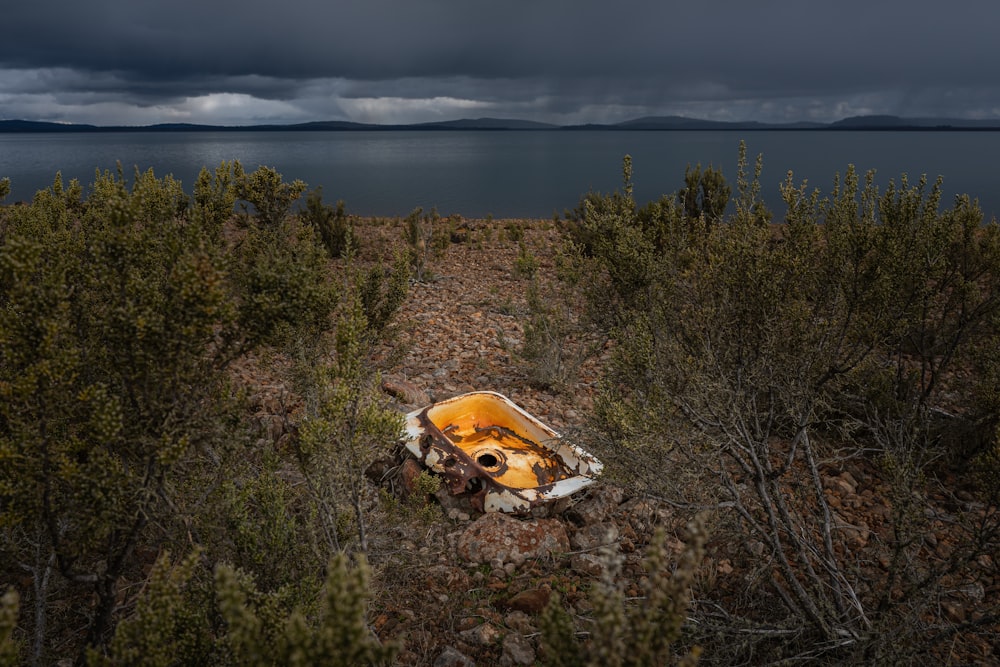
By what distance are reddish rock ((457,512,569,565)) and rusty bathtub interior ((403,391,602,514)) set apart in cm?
21

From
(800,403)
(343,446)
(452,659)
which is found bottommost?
(452,659)

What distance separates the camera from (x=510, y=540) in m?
4.93

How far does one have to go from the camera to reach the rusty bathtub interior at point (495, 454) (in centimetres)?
534

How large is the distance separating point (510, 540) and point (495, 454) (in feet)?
4.35

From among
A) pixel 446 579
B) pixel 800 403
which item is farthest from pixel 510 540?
pixel 800 403

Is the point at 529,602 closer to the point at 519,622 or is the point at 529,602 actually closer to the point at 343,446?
the point at 519,622

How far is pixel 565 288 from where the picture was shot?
391 inches

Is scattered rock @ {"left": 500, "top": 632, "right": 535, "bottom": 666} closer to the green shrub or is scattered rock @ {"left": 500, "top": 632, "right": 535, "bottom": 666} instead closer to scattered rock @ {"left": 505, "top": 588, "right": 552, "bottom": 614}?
scattered rock @ {"left": 505, "top": 588, "right": 552, "bottom": 614}

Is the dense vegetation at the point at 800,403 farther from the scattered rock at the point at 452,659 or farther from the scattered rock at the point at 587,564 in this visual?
the scattered rock at the point at 452,659

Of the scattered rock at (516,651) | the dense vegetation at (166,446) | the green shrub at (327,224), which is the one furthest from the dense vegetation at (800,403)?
the green shrub at (327,224)

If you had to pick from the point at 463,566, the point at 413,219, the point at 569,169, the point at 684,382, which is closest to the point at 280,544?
the point at 463,566

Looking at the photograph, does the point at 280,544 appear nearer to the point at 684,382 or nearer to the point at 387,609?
the point at 387,609

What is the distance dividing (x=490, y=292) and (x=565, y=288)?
384cm

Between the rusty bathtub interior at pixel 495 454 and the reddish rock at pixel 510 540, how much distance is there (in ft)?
0.69
